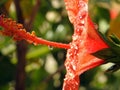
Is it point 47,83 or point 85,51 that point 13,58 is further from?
point 85,51

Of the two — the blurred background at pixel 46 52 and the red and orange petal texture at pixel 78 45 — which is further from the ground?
the red and orange petal texture at pixel 78 45

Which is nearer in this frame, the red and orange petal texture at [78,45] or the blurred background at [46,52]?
the red and orange petal texture at [78,45]

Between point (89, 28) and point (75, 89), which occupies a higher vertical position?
point (89, 28)

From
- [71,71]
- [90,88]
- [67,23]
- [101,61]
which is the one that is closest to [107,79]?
[90,88]

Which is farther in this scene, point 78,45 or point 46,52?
point 46,52

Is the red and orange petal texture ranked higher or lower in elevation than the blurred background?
higher
